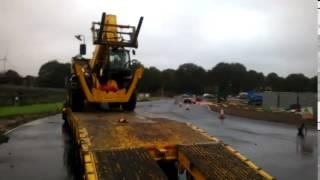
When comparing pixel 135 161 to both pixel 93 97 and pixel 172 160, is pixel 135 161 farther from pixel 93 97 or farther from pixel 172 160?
pixel 93 97

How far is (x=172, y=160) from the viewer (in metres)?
7.88

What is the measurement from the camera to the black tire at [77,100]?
16.7 meters

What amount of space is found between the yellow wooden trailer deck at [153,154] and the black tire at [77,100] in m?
7.17

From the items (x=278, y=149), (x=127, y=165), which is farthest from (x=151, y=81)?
(x=127, y=165)

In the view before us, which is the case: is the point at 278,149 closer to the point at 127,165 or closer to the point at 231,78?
the point at 127,165

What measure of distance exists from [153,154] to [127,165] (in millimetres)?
1054

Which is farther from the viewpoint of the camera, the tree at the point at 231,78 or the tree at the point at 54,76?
the tree at the point at 231,78

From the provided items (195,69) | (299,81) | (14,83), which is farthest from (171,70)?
(14,83)

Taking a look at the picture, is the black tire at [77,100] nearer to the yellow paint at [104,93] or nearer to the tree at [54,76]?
the yellow paint at [104,93]

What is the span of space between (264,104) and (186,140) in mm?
32082

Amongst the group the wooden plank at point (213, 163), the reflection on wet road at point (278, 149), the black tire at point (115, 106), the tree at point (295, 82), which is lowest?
the reflection on wet road at point (278, 149)

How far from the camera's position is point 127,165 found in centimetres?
681

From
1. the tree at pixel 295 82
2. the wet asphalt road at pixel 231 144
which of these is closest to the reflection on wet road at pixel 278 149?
the wet asphalt road at pixel 231 144

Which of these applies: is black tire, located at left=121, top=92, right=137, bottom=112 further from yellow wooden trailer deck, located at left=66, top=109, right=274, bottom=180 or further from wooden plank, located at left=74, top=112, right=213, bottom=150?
yellow wooden trailer deck, located at left=66, top=109, right=274, bottom=180
